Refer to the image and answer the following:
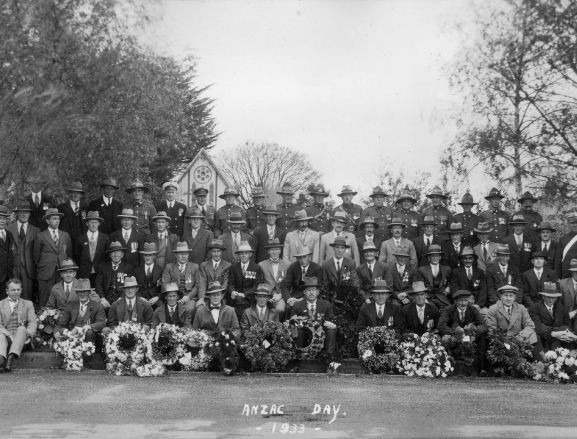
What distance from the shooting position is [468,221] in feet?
56.2

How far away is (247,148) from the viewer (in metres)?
51.6

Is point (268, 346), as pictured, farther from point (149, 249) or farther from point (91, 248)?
point (91, 248)

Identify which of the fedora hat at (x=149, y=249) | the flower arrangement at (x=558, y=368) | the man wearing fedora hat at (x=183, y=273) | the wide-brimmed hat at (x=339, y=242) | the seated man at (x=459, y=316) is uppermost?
the wide-brimmed hat at (x=339, y=242)

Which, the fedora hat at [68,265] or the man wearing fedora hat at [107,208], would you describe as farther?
the man wearing fedora hat at [107,208]

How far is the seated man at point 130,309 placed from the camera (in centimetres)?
1428

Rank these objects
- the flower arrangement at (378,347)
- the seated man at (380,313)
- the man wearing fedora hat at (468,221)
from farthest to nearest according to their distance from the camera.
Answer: the man wearing fedora hat at (468,221) → the seated man at (380,313) → the flower arrangement at (378,347)

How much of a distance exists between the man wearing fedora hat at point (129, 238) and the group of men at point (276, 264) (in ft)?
0.09

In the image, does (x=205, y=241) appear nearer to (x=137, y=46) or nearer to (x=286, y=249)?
(x=286, y=249)

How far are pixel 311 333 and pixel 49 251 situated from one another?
202 inches

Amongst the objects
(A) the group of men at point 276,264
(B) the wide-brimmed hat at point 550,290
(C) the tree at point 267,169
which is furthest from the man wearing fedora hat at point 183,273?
(C) the tree at point 267,169

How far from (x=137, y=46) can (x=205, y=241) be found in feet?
13.1

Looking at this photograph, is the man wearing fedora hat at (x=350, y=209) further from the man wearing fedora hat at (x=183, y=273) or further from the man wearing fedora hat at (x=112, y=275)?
the man wearing fedora hat at (x=112, y=275)

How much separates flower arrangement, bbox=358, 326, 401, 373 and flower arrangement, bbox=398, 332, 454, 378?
0.14 metres

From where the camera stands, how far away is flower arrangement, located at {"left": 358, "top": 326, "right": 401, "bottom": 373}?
13.6 m
